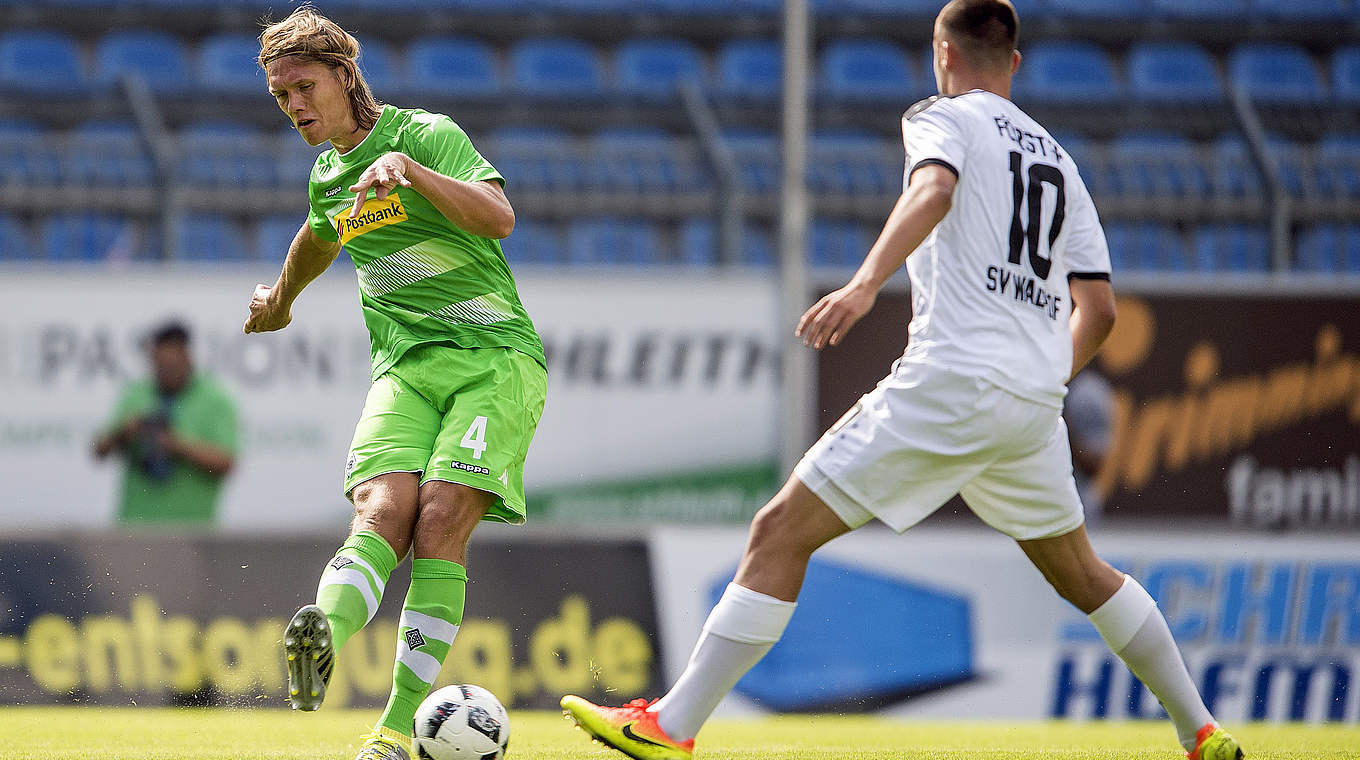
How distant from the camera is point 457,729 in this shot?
3.62m

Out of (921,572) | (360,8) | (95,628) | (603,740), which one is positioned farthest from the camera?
(360,8)

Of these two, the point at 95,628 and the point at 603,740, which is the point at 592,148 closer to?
the point at 95,628

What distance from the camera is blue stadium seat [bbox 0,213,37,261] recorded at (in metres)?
10.4

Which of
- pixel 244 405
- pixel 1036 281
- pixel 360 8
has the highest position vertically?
pixel 360 8

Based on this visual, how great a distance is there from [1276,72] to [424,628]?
35.9 feet

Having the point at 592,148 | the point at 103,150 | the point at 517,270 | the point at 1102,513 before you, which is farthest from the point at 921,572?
the point at 103,150

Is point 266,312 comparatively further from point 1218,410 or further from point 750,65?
point 750,65

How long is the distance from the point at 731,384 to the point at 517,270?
1.53m

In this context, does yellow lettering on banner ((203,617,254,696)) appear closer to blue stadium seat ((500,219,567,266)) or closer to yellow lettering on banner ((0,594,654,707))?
yellow lettering on banner ((0,594,654,707))

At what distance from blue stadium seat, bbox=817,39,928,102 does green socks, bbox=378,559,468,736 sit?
32.1ft

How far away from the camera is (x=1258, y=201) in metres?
10.3

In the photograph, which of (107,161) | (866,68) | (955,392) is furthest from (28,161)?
(955,392)

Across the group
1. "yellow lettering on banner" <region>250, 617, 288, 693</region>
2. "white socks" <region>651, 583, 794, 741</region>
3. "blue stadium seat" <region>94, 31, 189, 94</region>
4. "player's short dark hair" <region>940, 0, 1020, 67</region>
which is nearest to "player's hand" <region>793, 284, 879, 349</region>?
"white socks" <region>651, 583, 794, 741</region>

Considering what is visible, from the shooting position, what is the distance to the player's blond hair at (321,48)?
375 cm
